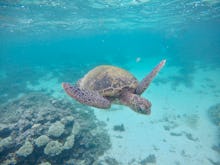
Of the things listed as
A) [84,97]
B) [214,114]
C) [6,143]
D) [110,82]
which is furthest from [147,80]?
[214,114]

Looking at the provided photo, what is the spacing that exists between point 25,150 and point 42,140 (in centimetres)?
82

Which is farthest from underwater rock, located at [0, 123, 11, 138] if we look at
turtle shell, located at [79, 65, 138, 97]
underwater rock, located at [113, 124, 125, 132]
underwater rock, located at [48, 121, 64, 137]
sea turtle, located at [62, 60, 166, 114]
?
underwater rock, located at [113, 124, 125, 132]

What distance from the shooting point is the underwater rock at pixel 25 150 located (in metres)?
8.23

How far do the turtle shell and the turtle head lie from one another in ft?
1.19

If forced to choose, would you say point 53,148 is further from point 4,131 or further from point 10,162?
point 4,131

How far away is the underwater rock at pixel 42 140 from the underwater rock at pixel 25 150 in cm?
31

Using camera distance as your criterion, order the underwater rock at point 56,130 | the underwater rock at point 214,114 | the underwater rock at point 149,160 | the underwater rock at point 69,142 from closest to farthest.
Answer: the underwater rock at point 56,130 → the underwater rock at point 69,142 → the underwater rock at point 149,160 → the underwater rock at point 214,114

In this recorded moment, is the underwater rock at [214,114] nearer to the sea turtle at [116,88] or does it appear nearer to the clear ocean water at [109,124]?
the clear ocean water at [109,124]

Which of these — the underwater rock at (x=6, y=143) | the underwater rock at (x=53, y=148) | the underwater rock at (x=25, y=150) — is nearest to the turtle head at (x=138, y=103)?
the underwater rock at (x=53, y=148)

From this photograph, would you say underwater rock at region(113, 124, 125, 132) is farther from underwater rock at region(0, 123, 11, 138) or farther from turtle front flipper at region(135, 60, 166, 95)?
turtle front flipper at region(135, 60, 166, 95)

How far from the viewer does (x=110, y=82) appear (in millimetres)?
6531

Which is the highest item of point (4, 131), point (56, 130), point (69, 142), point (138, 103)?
point (138, 103)

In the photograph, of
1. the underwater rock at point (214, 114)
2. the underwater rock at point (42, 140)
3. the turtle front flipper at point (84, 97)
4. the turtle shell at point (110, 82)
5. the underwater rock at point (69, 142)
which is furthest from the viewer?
the underwater rock at point (214, 114)

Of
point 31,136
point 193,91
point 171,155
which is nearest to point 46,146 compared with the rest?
point 31,136
